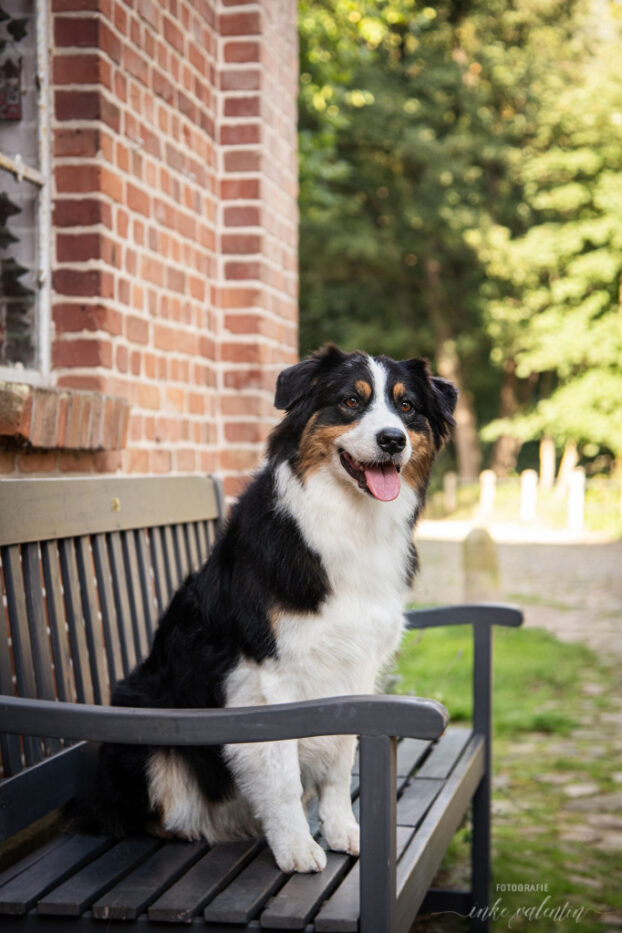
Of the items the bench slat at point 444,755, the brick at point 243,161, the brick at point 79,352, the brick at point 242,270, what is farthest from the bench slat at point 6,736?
the brick at point 243,161

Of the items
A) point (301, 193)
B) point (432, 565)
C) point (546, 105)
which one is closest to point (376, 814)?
point (301, 193)

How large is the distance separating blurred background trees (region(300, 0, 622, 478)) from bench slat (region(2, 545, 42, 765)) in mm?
23791

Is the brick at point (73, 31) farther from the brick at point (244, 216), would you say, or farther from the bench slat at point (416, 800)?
the bench slat at point (416, 800)

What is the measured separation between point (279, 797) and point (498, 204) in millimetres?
28474

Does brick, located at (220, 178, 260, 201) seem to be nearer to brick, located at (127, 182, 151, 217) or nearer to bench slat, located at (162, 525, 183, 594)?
brick, located at (127, 182, 151, 217)

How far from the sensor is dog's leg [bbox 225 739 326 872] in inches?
94.8

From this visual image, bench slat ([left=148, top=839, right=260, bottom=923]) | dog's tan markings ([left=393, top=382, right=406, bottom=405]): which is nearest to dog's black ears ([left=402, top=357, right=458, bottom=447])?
dog's tan markings ([left=393, top=382, right=406, bottom=405])

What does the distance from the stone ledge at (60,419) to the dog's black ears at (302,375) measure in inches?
26.3

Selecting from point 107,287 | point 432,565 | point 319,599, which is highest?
point 107,287

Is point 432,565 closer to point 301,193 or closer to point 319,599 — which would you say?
point 301,193

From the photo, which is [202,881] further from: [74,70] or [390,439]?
[74,70]

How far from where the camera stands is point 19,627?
2.58 metres

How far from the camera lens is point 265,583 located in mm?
2611

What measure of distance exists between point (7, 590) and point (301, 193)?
10.6 m
